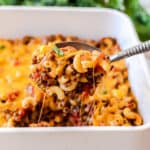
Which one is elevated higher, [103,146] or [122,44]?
[122,44]

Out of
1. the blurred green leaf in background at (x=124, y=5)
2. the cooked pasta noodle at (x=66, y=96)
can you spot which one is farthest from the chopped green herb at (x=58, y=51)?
the blurred green leaf in background at (x=124, y=5)

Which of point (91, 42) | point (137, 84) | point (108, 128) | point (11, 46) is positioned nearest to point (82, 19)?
point (91, 42)

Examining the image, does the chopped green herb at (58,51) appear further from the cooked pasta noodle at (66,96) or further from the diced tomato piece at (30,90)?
the diced tomato piece at (30,90)

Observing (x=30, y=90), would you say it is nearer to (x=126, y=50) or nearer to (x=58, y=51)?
(x=58, y=51)

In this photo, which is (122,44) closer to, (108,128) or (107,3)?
(107,3)

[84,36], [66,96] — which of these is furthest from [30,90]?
[84,36]

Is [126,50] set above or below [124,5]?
below

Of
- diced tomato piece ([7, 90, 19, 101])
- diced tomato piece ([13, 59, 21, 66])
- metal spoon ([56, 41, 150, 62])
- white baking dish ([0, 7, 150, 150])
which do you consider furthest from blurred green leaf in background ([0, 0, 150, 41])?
diced tomato piece ([7, 90, 19, 101])
